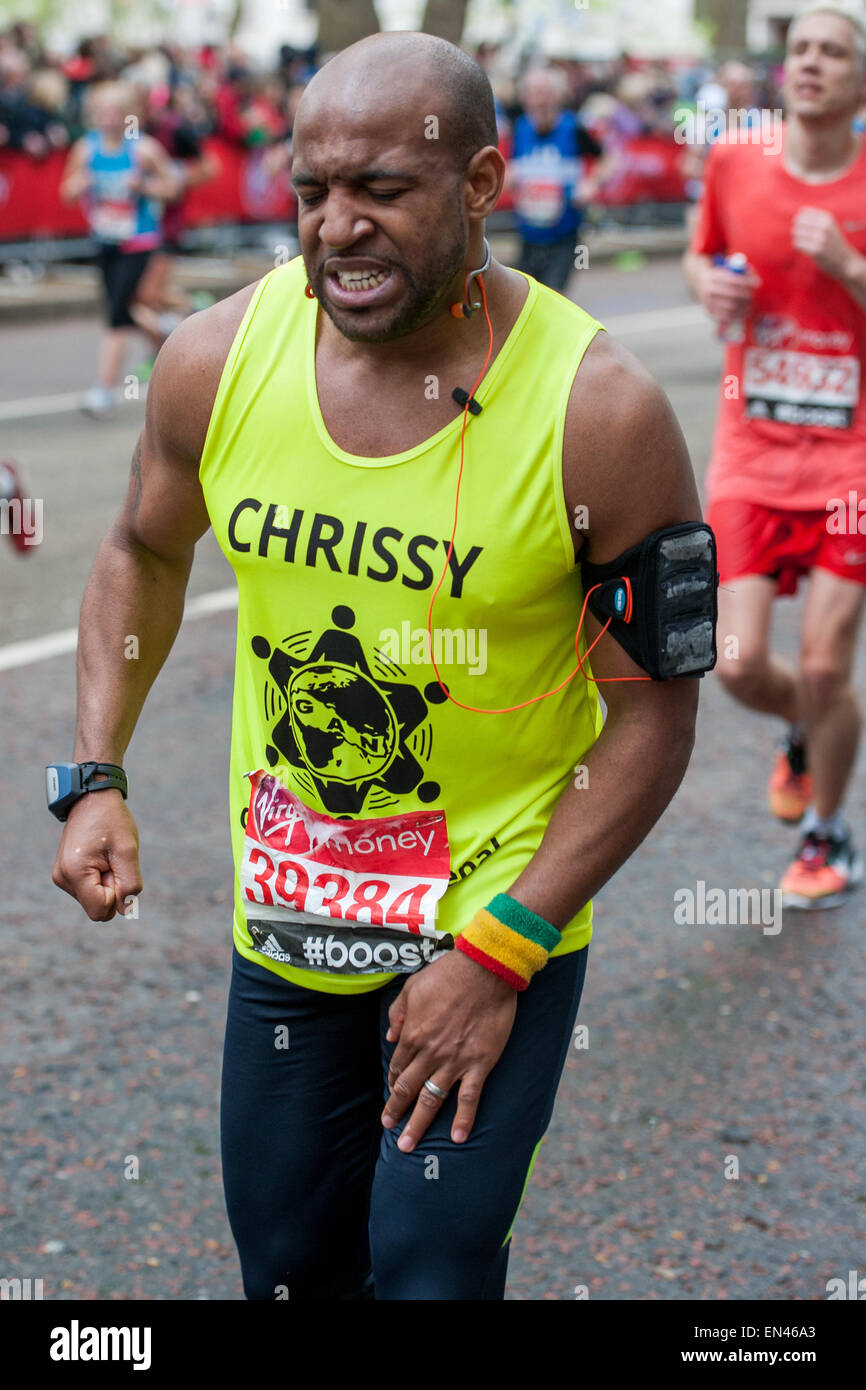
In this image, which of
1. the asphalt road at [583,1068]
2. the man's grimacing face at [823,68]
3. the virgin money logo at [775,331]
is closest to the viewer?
the asphalt road at [583,1068]

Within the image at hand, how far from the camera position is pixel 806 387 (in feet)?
16.1

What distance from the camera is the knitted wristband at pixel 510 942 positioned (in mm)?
2281

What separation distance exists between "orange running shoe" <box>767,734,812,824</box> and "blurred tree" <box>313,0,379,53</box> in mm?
18691

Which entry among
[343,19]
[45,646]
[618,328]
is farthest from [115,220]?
[343,19]

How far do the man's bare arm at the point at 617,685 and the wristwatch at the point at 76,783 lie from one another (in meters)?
0.60

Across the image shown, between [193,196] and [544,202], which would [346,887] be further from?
[193,196]

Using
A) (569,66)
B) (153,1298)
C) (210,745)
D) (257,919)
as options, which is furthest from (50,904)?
(569,66)

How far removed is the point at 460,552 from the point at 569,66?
25929 millimetres

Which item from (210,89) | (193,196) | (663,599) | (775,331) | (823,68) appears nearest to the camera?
(663,599)

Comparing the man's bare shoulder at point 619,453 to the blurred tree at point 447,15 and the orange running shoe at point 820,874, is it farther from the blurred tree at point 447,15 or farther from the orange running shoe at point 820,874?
the blurred tree at point 447,15

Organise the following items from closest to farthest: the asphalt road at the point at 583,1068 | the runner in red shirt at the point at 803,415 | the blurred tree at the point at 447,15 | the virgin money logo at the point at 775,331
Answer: the asphalt road at the point at 583,1068 < the runner in red shirt at the point at 803,415 < the virgin money logo at the point at 775,331 < the blurred tree at the point at 447,15

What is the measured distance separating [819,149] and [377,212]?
3.04 meters

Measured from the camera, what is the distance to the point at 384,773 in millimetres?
2402

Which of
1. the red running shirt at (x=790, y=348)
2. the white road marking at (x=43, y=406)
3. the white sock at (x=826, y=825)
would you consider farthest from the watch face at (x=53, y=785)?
the white road marking at (x=43, y=406)
